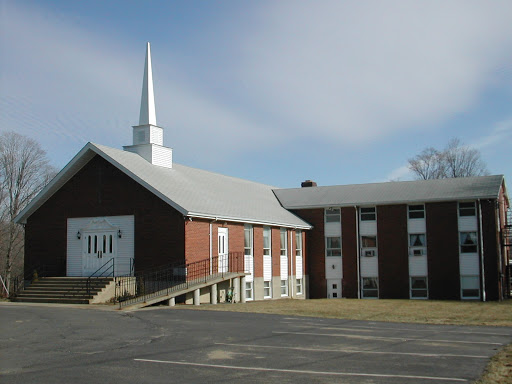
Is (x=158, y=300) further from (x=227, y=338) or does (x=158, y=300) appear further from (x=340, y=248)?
(x=340, y=248)

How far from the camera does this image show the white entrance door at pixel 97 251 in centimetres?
2805

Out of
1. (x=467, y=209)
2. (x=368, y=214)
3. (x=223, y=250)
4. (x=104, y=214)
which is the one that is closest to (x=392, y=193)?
(x=368, y=214)

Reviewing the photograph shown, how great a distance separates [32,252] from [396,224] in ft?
68.6

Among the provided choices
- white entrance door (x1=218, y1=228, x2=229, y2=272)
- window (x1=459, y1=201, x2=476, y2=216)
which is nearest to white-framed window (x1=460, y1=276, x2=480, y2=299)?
window (x1=459, y1=201, x2=476, y2=216)

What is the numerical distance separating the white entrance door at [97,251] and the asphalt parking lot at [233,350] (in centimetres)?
942

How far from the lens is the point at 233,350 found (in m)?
12.1

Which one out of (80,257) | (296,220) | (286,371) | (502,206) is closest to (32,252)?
(80,257)

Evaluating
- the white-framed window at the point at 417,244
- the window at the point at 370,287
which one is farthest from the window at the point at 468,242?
the window at the point at 370,287

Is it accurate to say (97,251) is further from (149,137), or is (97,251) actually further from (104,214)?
(149,137)

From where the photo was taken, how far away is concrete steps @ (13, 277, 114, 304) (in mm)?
24141

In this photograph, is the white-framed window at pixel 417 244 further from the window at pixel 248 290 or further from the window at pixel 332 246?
the window at pixel 248 290

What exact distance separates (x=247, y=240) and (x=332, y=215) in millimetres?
8310

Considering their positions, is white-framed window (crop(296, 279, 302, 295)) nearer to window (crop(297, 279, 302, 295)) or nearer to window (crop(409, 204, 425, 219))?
window (crop(297, 279, 302, 295))

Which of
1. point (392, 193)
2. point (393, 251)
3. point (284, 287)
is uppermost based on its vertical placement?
point (392, 193)
